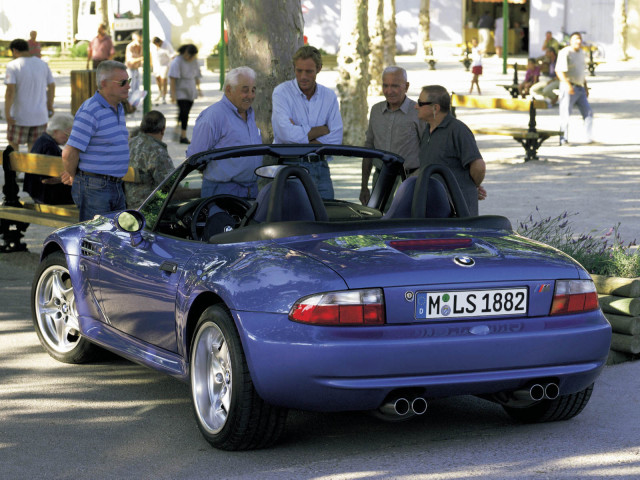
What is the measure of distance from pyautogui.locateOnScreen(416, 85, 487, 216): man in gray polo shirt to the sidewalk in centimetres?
173

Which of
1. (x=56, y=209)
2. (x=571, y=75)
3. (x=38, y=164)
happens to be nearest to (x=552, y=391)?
(x=56, y=209)

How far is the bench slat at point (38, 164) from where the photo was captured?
1102 centimetres

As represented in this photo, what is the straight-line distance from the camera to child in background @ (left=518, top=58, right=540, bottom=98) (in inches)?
1305

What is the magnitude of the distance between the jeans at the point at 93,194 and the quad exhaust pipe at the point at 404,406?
460 centimetres

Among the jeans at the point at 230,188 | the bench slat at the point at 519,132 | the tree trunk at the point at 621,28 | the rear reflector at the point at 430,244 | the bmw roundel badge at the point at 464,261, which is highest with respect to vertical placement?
the tree trunk at the point at 621,28

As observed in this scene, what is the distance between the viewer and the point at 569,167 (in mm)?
18859

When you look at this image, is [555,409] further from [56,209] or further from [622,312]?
[56,209]

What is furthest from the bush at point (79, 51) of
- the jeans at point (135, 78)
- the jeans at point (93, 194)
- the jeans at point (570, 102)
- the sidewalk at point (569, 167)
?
the jeans at point (93, 194)

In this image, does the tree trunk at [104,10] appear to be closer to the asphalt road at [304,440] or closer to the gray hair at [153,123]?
the gray hair at [153,123]

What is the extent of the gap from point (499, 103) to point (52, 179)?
12405 mm

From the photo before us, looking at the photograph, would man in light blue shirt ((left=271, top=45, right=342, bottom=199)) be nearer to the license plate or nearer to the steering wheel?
the steering wheel

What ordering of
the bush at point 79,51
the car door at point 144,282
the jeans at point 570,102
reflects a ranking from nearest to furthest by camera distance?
the car door at point 144,282 → the jeans at point 570,102 → the bush at point 79,51

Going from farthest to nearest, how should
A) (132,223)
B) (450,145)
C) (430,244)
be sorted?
(450,145) < (132,223) < (430,244)

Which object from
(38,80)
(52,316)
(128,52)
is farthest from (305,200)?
(128,52)
